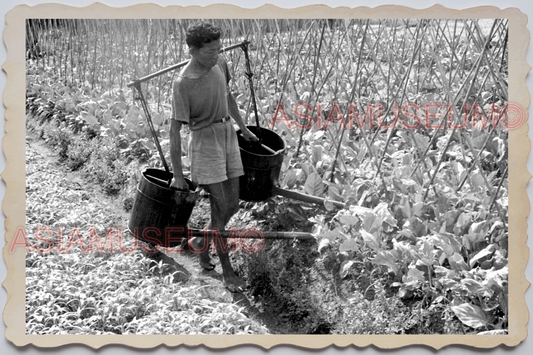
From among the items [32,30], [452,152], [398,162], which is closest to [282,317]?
[398,162]

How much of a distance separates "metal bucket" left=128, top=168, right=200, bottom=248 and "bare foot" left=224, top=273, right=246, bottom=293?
25cm

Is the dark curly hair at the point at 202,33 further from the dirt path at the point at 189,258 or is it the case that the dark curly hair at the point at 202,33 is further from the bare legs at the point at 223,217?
the dirt path at the point at 189,258

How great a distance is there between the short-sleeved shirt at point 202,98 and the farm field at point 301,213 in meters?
0.26

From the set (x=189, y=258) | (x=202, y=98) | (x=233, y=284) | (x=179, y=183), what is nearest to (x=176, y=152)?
(x=179, y=183)

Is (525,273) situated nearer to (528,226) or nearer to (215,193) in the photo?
(528,226)

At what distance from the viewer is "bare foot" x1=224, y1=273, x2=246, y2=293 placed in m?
2.45

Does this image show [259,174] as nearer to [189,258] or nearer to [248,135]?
[248,135]

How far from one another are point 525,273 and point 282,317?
0.94m

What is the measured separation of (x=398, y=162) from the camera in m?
2.71

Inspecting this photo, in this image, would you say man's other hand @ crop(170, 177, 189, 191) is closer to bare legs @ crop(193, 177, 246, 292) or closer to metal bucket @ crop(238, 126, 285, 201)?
bare legs @ crop(193, 177, 246, 292)

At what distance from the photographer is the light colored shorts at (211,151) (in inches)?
93.0

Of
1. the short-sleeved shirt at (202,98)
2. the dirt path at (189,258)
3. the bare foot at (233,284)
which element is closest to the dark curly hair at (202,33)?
the short-sleeved shirt at (202,98)

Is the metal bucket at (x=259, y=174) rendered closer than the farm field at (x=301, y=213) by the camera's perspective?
No

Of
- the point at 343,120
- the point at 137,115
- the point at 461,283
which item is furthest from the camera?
the point at 137,115
